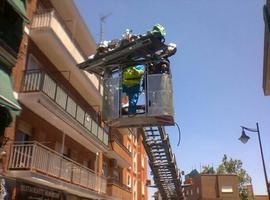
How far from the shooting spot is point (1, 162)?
48.9 feet

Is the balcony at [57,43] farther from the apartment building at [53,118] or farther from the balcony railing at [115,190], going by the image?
the balcony railing at [115,190]

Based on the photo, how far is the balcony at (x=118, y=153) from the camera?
29.8 meters

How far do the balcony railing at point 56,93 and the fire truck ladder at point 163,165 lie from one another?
377 cm

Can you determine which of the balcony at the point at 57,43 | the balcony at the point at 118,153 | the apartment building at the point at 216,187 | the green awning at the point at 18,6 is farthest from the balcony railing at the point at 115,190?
the apartment building at the point at 216,187

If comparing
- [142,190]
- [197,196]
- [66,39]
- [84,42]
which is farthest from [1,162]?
[197,196]

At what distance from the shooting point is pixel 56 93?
18.1 metres

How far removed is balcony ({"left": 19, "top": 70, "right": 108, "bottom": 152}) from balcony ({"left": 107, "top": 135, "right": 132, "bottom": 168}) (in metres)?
4.90

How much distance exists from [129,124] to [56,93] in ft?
27.6

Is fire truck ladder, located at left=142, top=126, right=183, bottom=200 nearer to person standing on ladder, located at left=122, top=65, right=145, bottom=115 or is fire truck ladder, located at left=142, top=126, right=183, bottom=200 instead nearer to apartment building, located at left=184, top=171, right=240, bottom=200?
person standing on ladder, located at left=122, top=65, right=145, bottom=115

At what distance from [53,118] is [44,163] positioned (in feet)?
10.5

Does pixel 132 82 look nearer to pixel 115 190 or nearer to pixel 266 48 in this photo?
pixel 266 48

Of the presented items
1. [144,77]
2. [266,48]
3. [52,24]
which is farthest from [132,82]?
[52,24]

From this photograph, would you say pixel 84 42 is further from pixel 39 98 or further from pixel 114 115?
pixel 114 115

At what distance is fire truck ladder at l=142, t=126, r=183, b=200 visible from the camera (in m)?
22.0
